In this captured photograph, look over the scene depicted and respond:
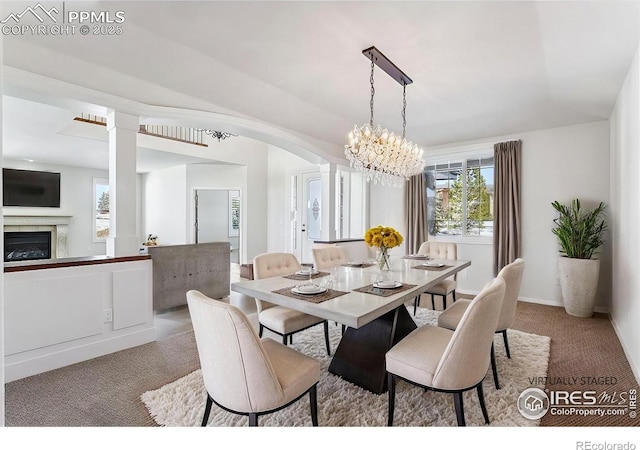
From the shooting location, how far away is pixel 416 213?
5320mm

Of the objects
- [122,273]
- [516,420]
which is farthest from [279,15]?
[516,420]

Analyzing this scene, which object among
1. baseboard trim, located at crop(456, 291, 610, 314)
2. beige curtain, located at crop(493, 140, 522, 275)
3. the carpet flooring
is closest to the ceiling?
beige curtain, located at crop(493, 140, 522, 275)

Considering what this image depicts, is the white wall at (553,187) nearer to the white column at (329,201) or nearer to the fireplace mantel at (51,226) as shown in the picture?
Answer: the white column at (329,201)

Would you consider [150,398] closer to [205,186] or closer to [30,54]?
[30,54]

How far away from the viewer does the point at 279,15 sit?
2.25m

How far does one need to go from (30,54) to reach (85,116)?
316 centimetres

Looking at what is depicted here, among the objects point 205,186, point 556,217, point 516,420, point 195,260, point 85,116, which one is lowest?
point 516,420

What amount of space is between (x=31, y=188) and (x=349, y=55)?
722cm

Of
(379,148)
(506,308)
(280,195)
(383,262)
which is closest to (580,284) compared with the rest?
(506,308)

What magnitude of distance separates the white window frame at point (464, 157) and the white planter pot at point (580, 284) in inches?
45.6

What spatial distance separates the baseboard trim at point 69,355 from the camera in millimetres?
2291

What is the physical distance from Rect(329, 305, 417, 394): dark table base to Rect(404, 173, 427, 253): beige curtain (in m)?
3.15

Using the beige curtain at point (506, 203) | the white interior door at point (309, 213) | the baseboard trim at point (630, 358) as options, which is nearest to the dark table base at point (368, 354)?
the baseboard trim at point (630, 358)

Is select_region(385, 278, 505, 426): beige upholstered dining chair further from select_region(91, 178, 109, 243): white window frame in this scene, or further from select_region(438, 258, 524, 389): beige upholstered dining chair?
select_region(91, 178, 109, 243): white window frame
